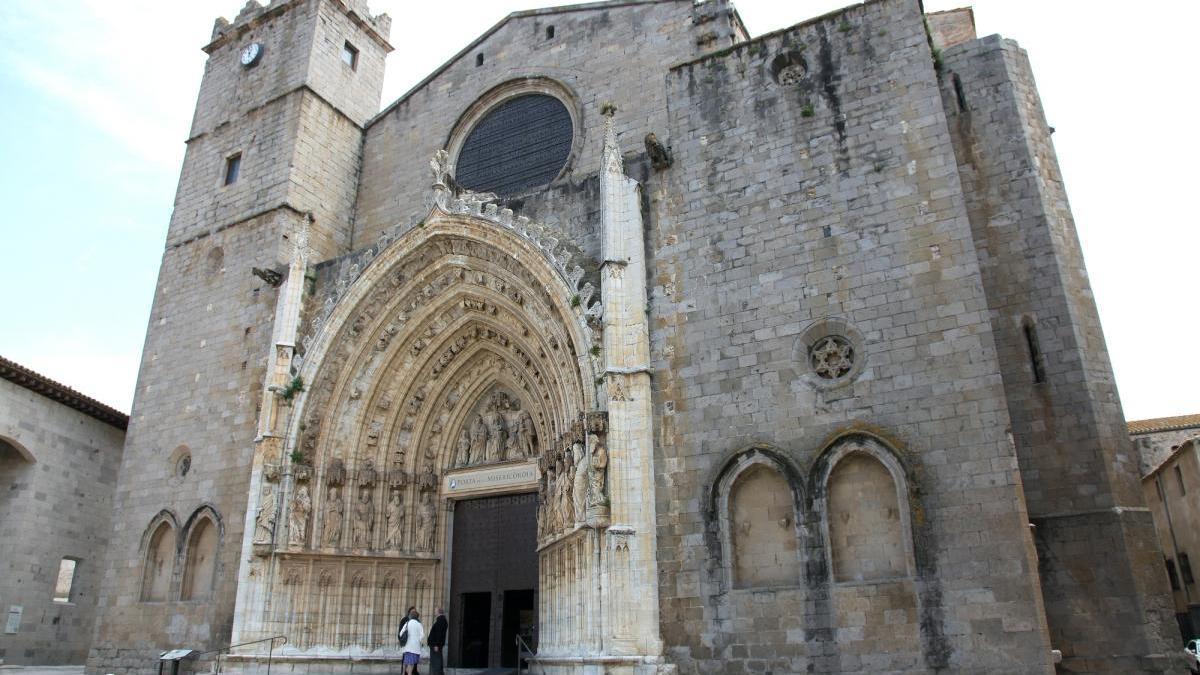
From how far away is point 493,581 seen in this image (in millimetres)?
11906

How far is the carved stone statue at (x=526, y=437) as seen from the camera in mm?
12281

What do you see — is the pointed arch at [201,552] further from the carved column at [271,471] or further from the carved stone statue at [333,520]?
the carved stone statue at [333,520]

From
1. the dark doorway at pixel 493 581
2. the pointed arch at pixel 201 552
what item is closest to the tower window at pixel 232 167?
the pointed arch at pixel 201 552

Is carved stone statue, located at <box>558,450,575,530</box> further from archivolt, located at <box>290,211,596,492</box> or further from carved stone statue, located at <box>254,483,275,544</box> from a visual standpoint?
carved stone statue, located at <box>254,483,275,544</box>

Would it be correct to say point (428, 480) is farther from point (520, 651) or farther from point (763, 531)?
point (763, 531)

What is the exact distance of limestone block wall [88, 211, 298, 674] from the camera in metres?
12.4

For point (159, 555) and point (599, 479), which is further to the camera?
point (159, 555)

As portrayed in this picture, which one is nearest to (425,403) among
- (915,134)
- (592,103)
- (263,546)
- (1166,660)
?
(263,546)

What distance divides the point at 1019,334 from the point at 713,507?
144 inches

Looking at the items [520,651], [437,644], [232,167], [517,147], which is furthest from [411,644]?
[232,167]

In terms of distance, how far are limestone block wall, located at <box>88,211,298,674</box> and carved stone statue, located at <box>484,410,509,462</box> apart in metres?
3.50

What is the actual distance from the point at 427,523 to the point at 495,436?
156 centimetres

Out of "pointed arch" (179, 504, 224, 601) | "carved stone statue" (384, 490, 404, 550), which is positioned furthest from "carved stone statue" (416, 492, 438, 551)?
"pointed arch" (179, 504, 224, 601)

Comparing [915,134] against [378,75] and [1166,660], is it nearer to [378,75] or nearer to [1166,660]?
[1166,660]
